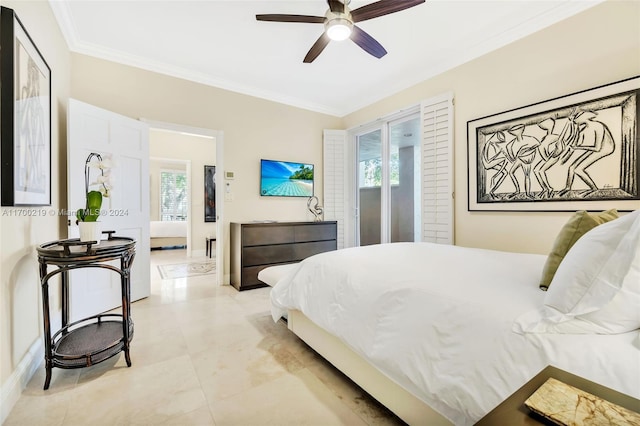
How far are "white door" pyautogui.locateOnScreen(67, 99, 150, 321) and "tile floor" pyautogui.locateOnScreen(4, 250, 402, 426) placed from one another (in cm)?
66

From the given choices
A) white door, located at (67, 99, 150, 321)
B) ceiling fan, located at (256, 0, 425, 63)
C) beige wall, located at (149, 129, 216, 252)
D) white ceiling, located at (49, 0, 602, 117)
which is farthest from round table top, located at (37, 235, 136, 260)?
beige wall, located at (149, 129, 216, 252)

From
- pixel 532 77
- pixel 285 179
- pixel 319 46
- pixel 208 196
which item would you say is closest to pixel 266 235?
pixel 285 179

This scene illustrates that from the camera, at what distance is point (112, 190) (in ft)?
9.13

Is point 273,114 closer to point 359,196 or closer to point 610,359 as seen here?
point 359,196

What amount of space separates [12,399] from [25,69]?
1.84 meters

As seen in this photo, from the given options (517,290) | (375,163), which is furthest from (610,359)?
(375,163)

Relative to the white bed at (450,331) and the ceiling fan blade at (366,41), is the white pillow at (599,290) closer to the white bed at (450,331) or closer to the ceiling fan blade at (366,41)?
the white bed at (450,331)

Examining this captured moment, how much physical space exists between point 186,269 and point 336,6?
4.44m

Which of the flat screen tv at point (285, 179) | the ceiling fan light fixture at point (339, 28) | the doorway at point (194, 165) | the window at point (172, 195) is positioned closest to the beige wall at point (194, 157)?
the doorway at point (194, 165)

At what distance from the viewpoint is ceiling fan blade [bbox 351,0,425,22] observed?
1.94m

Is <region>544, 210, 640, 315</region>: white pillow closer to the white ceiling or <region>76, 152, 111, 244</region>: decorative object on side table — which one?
the white ceiling

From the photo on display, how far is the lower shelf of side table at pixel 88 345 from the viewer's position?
1.63m

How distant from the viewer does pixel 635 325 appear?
83cm

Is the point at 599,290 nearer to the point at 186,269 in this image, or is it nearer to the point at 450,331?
the point at 450,331
